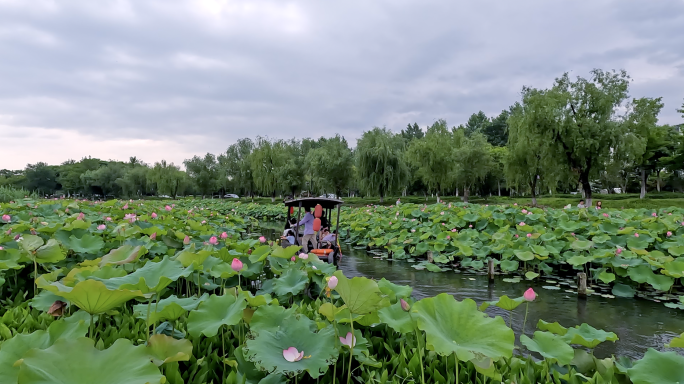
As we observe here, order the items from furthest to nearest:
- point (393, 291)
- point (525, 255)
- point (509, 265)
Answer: point (509, 265), point (525, 255), point (393, 291)

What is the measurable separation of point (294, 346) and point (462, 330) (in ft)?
2.24

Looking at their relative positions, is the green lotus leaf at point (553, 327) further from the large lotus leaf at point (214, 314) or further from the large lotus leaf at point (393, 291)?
the large lotus leaf at point (214, 314)

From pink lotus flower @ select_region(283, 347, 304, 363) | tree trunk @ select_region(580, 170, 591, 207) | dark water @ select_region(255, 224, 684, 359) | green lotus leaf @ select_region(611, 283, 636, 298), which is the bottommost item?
dark water @ select_region(255, 224, 684, 359)

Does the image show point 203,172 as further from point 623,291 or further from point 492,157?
point 623,291

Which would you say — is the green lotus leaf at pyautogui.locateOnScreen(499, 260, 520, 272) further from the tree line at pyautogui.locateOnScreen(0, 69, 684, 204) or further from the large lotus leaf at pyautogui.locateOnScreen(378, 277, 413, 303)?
the tree line at pyautogui.locateOnScreen(0, 69, 684, 204)

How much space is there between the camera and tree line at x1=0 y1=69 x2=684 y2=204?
18016 mm

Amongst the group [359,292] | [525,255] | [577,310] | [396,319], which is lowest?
[577,310]

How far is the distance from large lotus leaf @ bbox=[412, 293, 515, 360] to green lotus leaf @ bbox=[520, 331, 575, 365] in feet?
1.70

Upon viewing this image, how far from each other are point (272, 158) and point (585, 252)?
1167 inches

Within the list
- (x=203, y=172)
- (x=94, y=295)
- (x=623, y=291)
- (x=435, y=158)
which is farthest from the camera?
(x=203, y=172)

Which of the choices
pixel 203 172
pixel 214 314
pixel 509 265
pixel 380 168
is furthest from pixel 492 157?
pixel 214 314

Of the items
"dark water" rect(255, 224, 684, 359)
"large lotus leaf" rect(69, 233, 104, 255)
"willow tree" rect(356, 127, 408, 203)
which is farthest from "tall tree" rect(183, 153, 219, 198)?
"large lotus leaf" rect(69, 233, 104, 255)

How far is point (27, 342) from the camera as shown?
1328 millimetres

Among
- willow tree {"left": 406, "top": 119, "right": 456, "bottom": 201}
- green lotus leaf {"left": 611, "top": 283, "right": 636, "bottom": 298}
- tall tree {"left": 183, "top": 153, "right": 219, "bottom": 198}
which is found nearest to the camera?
green lotus leaf {"left": 611, "top": 283, "right": 636, "bottom": 298}
